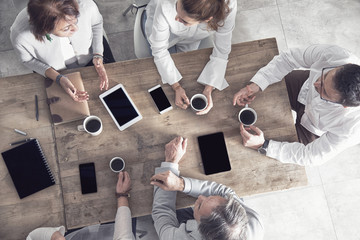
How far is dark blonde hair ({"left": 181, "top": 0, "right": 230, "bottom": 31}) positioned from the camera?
1.36 metres

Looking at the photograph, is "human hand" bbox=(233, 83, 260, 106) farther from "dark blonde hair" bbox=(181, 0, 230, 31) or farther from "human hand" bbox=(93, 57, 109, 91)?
"human hand" bbox=(93, 57, 109, 91)

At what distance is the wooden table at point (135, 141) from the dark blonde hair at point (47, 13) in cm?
32

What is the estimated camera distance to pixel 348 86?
4.50 feet

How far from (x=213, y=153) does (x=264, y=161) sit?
0.30 meters

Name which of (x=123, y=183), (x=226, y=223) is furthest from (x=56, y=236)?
(x=226, y=223)

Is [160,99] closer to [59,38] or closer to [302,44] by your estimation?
[59,38]

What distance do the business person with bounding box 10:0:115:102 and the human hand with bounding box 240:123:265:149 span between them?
86 centimetres

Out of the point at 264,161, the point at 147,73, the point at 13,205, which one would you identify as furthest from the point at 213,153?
the point at 13,205

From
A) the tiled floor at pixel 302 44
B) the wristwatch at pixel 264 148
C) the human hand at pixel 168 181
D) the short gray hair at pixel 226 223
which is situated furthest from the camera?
the tiled floor at pixel 302 44

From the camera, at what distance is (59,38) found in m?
1.68

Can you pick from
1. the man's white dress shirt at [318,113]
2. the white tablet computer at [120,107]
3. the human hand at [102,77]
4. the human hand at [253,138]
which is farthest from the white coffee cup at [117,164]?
the man's white dress shirt at [318,113]

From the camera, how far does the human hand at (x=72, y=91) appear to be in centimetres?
156

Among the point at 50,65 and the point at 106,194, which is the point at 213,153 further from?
the point at 50,65

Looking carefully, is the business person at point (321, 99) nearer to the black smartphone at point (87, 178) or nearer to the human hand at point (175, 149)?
the human hand at point (175, 149)
